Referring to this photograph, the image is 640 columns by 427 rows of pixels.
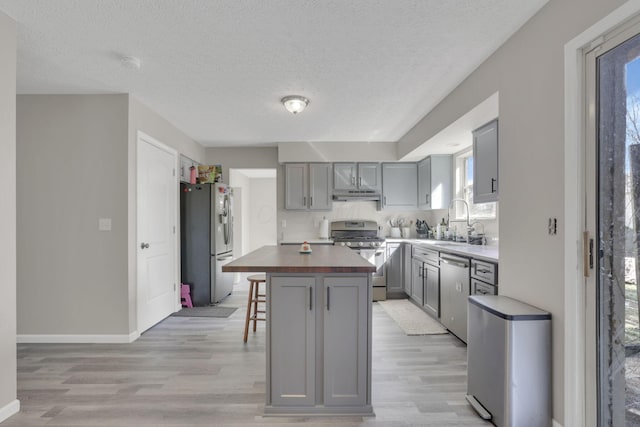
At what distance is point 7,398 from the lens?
2.03 metres

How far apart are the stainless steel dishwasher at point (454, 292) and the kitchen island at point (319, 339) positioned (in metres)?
1.43

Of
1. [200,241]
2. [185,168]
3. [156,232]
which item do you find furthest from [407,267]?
[185,168]

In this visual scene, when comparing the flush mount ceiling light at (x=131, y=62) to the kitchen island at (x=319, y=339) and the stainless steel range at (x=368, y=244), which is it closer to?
the kitchen island at (x=319, y=339)

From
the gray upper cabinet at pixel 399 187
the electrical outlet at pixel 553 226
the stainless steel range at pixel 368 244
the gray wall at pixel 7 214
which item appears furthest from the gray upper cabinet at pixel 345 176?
the gray wall at pixel 7 214

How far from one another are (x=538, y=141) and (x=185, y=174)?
170 inches

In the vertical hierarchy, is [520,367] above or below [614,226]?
below

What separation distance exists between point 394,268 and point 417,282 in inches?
26.2

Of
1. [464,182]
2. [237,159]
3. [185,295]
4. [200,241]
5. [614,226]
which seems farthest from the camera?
[237,159]

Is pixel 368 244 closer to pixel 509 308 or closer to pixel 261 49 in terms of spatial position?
pixel 509 308

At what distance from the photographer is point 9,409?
6.66ft

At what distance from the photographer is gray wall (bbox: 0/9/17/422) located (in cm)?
199

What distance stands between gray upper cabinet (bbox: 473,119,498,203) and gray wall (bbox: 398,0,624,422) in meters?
0.51

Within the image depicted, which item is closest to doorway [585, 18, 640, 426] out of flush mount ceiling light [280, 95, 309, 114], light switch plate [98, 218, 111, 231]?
flush mount ceiling light [280, 95, 309, 114]

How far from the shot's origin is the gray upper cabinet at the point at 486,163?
286 centimetres
